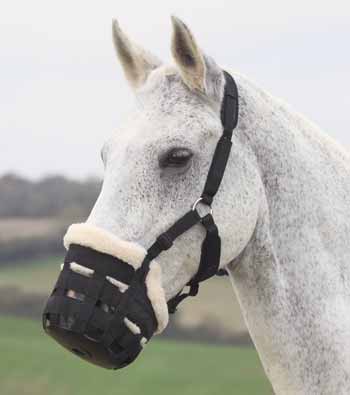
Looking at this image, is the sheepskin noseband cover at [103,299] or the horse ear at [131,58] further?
the horse ear at [131,58]

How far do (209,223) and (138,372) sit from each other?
25.7 metres

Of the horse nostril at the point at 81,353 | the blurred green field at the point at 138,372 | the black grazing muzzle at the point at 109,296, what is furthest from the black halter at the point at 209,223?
the blurred green field at the point at 138,372

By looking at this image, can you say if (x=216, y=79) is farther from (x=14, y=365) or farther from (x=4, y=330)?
(x=4, y=330)

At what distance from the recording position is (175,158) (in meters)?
3.45

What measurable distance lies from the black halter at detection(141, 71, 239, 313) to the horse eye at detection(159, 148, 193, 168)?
0.14 metres

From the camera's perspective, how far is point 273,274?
363 cm

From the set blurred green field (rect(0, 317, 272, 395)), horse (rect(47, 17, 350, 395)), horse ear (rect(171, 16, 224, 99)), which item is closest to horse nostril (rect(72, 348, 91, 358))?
horse (rect(47, 17, 350, 395))

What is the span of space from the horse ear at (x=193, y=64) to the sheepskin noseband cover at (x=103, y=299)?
0.84 metres

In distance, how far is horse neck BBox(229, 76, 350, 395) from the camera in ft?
11.8

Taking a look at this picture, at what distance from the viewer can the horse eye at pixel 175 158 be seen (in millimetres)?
3439

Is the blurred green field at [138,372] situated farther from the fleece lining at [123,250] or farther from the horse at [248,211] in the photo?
the fleece lining at [123,250]

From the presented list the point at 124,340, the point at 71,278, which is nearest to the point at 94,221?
the point at 71,278

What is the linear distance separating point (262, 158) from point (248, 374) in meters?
26.1

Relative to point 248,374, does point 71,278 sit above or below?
above
